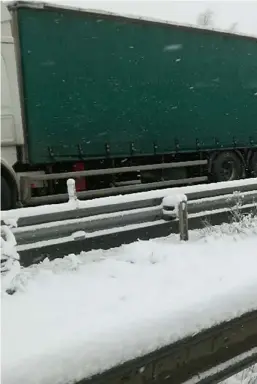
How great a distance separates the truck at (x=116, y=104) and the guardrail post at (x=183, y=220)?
11.9 ft

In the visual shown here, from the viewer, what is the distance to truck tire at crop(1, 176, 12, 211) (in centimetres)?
860

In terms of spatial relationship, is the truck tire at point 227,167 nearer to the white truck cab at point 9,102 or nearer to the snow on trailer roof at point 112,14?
the snow on trailer roof at point 112,14

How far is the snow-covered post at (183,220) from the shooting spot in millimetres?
6121

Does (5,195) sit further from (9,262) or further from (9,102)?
(9,262)

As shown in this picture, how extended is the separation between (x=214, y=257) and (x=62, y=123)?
18.4 ft

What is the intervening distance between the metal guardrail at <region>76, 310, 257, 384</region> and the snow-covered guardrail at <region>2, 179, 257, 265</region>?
85.0 inches

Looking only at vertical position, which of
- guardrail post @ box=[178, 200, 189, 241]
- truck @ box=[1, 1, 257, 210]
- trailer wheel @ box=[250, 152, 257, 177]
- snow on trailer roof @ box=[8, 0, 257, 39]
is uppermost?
snow on trailer roof @ box=[8, 0, 257, 39]

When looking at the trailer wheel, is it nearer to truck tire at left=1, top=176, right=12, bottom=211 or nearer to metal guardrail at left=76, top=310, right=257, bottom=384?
truck tire at left=1, top=176, right=12, bottom=211

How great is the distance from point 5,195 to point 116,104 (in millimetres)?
3559

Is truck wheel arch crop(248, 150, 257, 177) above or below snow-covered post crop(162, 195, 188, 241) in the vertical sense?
below

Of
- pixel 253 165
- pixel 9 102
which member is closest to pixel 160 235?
pixel 9 102

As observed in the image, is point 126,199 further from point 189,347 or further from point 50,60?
point 50,60

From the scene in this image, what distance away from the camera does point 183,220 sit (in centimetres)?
616

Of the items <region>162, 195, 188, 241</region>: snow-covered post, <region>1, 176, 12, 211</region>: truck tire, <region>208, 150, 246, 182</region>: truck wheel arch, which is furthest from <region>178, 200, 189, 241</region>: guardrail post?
<region>208, 150, 246, 182</region>: truck wheel arch
